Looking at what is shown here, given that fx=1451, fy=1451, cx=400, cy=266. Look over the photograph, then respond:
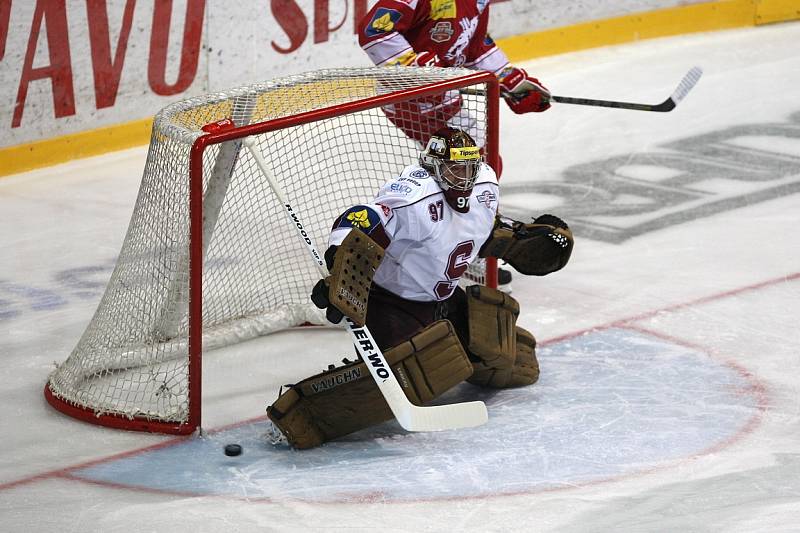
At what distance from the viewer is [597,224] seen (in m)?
6.25

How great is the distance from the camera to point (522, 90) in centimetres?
537

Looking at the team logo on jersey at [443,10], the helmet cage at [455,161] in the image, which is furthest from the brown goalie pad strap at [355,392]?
the team logo on jersey at [443,10]

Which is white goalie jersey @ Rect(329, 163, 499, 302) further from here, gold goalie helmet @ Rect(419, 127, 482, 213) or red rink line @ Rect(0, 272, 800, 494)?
red rink line @ Rect(0, 272, 800, 494)

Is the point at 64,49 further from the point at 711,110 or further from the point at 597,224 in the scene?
the point at 711,110

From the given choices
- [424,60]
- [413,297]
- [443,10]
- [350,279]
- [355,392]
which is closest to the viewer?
[350,279]

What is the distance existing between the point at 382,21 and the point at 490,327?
1.44 m

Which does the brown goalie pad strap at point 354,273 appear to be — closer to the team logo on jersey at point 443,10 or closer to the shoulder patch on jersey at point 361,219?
the shoulder patch on jersey at point 361,219

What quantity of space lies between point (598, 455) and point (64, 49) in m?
3.84

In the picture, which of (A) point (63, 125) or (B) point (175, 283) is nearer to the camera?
(B) point (175, 283)

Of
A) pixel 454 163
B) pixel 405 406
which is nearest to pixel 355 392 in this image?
pixel 405 406

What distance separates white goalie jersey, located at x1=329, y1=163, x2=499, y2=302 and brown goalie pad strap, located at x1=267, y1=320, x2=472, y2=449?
18 centimetres

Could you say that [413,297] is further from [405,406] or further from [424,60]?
[424,60]

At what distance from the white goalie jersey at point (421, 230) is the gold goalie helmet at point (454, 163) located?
0.12ft

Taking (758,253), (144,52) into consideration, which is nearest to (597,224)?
(758,253)
